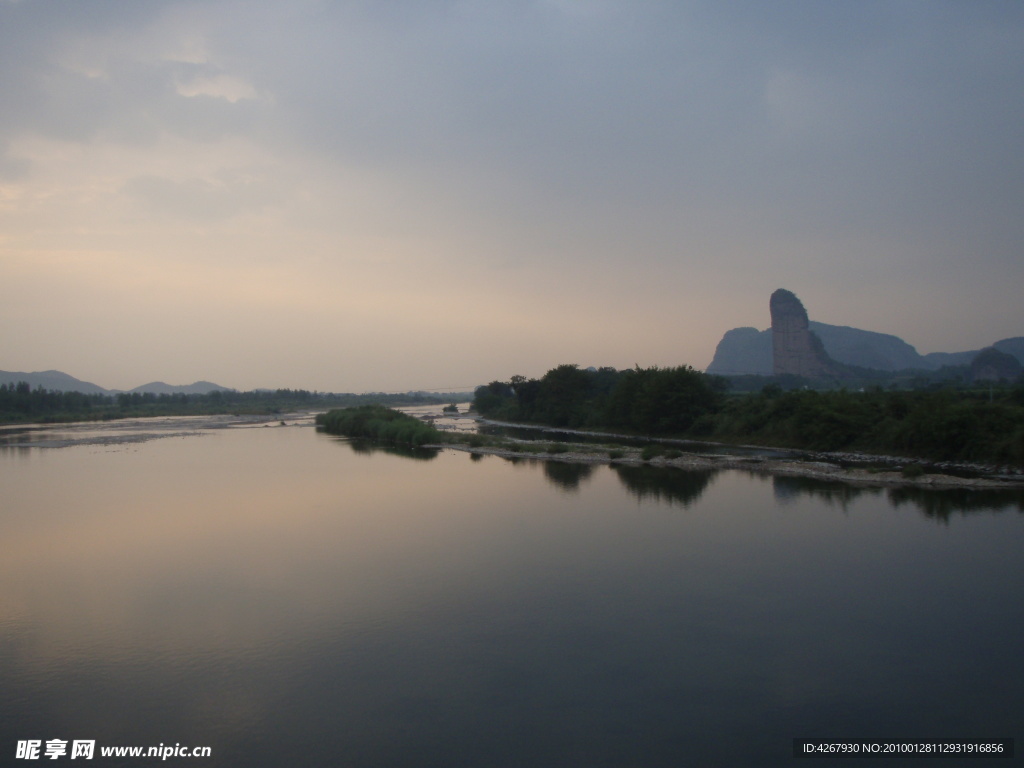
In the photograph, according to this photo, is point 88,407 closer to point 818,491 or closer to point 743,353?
point 818,491

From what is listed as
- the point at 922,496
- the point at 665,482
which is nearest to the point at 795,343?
the point at 665,482

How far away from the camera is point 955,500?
1408 cm

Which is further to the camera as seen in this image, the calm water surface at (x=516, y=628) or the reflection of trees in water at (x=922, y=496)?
the reflection of trees in water at (x=922, y=496)

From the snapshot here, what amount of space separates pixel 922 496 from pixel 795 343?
82.4 m

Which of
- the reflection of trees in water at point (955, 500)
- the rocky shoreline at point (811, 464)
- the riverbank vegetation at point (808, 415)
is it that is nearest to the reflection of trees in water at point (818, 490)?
the rocky shoreline at point (811, 464)

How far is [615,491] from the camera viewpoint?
1684 centimetres

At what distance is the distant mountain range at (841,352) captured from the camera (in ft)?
384

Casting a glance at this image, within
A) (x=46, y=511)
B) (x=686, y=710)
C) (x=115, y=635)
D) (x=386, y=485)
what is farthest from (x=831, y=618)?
(x=46, y=511)

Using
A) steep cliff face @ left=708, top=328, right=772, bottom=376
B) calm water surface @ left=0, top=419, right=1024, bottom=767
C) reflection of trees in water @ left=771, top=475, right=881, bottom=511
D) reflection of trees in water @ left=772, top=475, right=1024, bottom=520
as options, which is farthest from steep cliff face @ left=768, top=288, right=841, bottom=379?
calm water surface @ left=0, top=419, right=1024, bottom=767

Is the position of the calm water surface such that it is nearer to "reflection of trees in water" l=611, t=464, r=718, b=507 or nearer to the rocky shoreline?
"reflection of trees in water" l=611, t=464, r=718, b=507

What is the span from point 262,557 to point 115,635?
3.30 meters

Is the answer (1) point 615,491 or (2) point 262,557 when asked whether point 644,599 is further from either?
(1) point 615,491

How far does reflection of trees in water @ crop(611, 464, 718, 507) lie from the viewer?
15.8 m

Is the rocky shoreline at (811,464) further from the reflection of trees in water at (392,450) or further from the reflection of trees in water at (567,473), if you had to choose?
the reflection of trees in water at (392,450)
